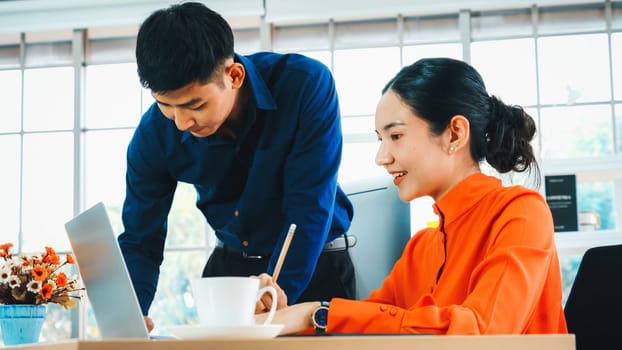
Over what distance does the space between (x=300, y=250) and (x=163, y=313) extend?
14.6 feet

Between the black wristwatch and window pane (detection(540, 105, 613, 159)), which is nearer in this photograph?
the black wristwatch

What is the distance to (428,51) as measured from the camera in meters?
5.64

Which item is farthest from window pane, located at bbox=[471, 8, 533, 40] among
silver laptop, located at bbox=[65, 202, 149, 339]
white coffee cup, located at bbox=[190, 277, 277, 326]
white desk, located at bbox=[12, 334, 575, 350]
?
white desk, located at bbox=[12, 334, 575, 350]

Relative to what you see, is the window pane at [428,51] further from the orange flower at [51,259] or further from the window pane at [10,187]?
the orange flower at [51,259]

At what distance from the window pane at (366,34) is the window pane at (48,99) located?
1925 millimetres

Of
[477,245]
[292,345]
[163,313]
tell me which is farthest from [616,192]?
[292,345]

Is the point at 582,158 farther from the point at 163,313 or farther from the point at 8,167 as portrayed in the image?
the point at 8,167

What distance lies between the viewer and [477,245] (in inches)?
55.6

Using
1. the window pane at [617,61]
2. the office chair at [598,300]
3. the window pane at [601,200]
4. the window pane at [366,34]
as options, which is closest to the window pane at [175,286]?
the window pane at [366,34]

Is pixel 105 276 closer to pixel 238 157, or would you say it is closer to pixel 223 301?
pixel 223 301

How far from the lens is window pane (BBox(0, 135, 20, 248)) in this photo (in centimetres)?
598

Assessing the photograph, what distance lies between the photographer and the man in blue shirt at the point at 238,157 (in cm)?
169

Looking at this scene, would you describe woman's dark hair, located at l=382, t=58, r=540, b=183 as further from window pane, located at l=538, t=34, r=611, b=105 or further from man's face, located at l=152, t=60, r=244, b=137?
window pane, located at l=538, t=34, r=611, b=105

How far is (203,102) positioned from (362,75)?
4.02m
